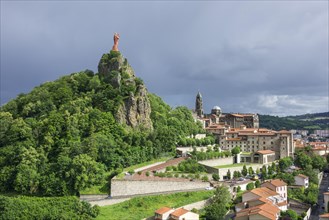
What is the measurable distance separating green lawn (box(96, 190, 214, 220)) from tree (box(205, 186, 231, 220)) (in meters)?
2.49

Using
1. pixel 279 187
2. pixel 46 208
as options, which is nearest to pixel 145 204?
pixel 46 208

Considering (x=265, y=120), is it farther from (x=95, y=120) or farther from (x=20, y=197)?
(x=20, y=197)

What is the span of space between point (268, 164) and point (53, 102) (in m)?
40.4

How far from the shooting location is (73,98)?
66.9m

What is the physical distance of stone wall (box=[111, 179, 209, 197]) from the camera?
48031mm

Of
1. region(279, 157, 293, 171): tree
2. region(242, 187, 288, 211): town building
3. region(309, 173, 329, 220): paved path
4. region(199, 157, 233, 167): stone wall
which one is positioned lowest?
region(309, 173, 329, 220): paved path

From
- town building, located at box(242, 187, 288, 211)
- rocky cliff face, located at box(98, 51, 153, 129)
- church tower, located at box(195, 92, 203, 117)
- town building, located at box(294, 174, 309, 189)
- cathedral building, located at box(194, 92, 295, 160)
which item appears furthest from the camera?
church tower, located at box(195, 92, 203, 117)

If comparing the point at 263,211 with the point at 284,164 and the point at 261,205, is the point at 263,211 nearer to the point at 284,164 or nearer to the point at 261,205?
the point at 261,205

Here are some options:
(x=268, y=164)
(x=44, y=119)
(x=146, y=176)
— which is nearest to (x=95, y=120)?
(x=44, y=119)

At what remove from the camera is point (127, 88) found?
216 feet

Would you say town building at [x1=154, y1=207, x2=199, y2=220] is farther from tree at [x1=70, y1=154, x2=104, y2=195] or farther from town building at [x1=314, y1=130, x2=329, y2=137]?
town building at [x1=314, y1=130, x2=329, y2=137]

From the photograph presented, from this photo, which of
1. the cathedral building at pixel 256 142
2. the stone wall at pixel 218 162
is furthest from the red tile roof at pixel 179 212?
the cathedral building at pixel 256 142

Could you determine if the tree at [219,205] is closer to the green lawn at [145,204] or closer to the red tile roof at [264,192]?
the green lawn at [145,204]

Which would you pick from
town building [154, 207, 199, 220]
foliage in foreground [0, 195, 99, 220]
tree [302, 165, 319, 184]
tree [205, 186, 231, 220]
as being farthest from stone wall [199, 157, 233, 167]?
foliage in foreground [0, 195, 99, 220]
